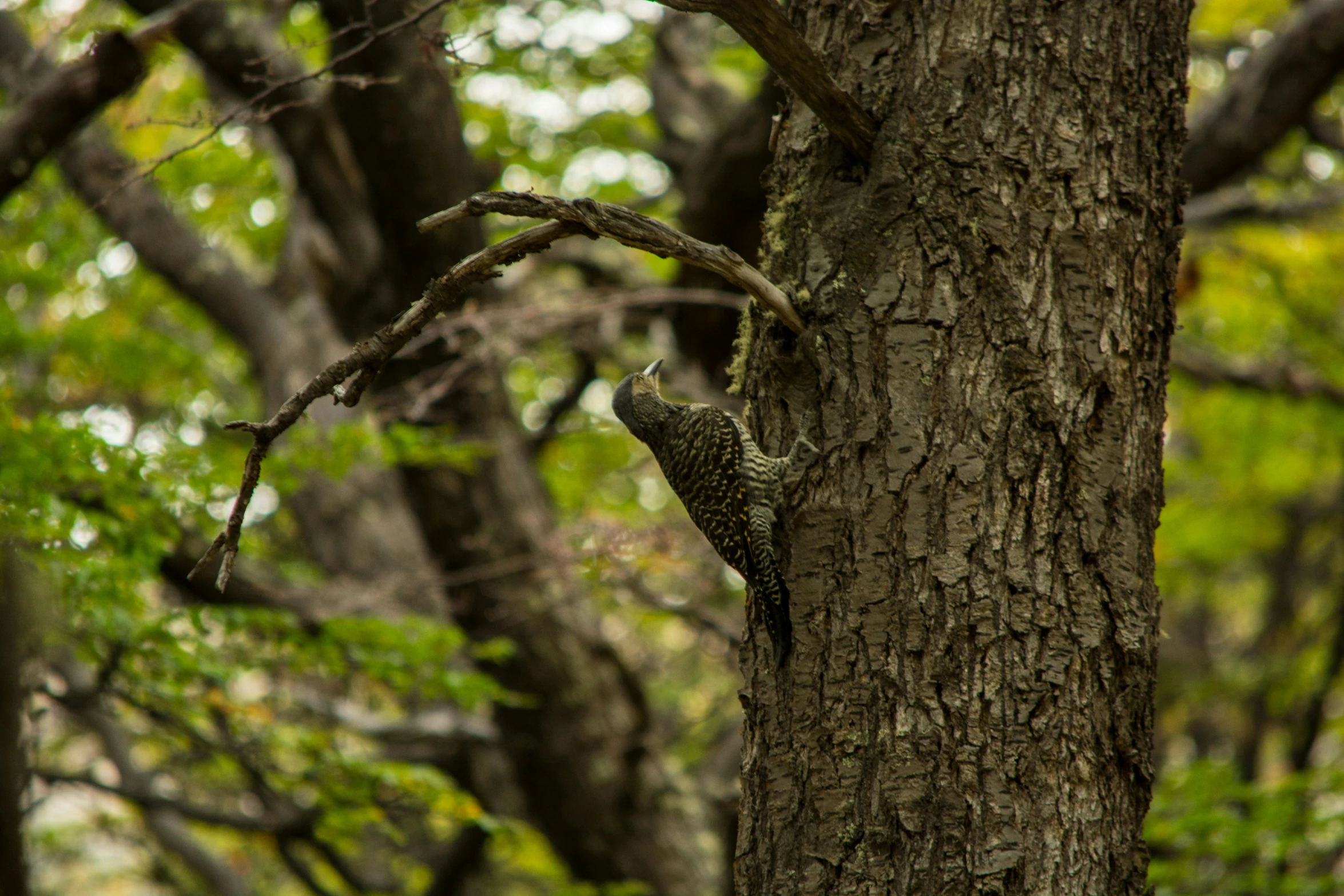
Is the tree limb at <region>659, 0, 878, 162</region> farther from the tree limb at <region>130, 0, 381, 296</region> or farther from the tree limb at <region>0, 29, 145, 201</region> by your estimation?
the tree limb at <region>130, 0, 381, 296</region>

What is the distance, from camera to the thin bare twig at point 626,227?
200 centimetres

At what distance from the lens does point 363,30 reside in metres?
4.80

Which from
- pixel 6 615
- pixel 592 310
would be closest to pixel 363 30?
pixel 592 310

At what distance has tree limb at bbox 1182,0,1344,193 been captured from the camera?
5.01 meters

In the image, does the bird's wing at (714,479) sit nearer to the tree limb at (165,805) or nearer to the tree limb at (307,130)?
the tree limb at (307,130)

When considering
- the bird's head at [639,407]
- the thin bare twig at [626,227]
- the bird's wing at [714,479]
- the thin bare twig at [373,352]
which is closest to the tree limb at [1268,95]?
the bird's head at [639,407]

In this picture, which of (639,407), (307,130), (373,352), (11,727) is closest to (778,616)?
(373,352)

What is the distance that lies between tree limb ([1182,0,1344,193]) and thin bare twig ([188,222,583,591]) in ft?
13.4

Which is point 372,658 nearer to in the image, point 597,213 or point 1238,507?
point 597,213

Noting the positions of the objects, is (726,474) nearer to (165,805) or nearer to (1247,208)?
(165,805)

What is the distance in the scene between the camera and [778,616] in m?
2.33

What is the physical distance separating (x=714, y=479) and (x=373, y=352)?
1.38m

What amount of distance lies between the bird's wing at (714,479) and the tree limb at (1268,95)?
118 inches

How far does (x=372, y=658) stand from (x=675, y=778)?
2295mm
